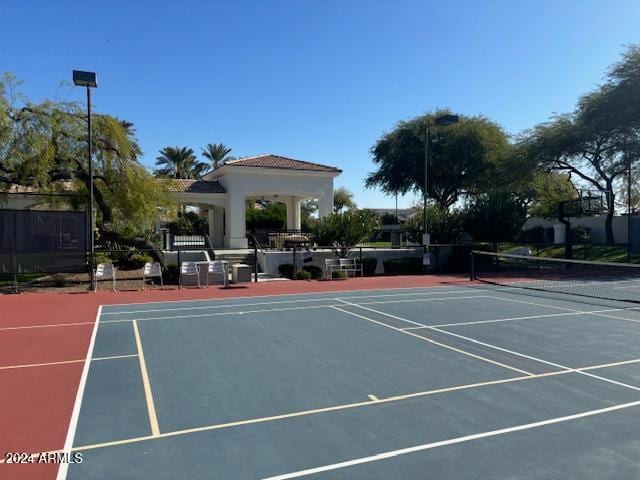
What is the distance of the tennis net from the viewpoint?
1750 centimetres

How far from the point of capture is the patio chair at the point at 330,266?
22281mm

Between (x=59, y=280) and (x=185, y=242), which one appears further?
(x=185, y=242)

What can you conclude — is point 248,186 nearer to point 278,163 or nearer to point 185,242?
point 278,163

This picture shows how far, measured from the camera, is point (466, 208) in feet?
97.6

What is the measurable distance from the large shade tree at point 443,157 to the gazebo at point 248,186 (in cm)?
1188

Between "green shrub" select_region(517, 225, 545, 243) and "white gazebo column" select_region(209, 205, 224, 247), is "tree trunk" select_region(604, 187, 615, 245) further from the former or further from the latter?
"white gazebo column" select_region(209, 205, 224, 247)

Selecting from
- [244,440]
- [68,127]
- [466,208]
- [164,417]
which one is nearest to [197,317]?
[164,417]

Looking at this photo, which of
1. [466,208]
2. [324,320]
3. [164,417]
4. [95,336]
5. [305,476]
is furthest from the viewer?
[466,208]

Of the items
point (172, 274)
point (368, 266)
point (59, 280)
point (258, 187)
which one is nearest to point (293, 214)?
point (258, 187)

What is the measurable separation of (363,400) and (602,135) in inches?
1265

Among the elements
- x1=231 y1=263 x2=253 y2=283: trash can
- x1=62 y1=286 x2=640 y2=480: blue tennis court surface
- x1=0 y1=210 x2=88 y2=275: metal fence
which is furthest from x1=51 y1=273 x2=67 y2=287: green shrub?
x1=62 y1=286 x2=640 y2=480: blue tennis court surface

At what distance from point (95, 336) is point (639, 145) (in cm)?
3326

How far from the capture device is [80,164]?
20.7 meters

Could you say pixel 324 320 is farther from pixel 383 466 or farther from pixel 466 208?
pixel 466 208
